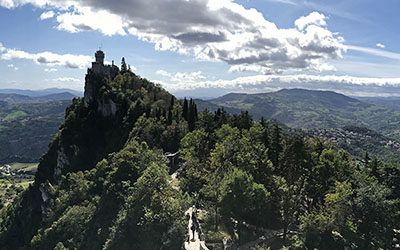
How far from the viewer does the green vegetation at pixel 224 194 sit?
60469 mm

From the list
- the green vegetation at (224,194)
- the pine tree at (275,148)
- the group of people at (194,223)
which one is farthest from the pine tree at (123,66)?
the group of people at (194,223)

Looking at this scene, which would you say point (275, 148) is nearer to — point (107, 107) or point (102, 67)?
point (107, 107)

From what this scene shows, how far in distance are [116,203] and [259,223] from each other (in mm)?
28370

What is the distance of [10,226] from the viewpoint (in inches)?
5615

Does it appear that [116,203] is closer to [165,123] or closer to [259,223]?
[259,223]

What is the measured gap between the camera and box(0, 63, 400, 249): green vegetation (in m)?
60.5

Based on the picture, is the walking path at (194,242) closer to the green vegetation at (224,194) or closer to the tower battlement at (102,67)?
the green vegetation at (224,194)

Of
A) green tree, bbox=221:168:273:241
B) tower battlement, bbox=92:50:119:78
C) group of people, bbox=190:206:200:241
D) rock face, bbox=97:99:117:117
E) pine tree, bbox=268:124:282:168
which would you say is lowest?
group of people, bbox=190:206:200:241

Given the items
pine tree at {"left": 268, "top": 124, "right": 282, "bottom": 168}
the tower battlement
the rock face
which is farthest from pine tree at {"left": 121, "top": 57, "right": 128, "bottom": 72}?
pine tree at {"left": 268, "top": 124, "right": 282, "bottom": 168}

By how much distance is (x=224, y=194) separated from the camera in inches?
2576

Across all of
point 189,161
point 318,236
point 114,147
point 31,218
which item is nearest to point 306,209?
point 318,236

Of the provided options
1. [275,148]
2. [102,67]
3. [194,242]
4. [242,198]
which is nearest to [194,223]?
[194,242]

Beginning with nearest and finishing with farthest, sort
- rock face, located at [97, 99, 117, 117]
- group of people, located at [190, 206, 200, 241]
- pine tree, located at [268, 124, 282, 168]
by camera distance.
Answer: group of people, located at [190, 206, 200, 241] < pine tree, located at [268, 124, 282, 168] < rock face, located at [97, 99, 117, 117]

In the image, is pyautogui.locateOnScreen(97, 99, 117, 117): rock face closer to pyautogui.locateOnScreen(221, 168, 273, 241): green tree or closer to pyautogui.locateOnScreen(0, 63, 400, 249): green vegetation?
pyautogui.locateOnScreen(0, 63, 400, 249): green vegetation
